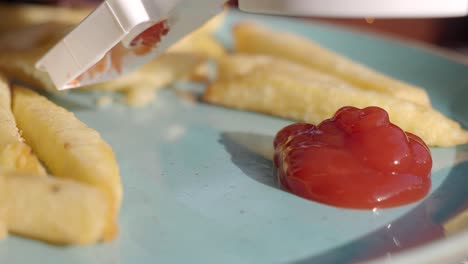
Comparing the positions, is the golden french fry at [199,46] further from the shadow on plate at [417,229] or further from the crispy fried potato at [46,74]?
the shadow on plate at [417,229]

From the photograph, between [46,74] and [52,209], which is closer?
[52,209]

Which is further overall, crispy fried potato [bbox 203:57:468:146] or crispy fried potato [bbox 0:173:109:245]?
crispy fried potato [bbox 203:57:468:146]

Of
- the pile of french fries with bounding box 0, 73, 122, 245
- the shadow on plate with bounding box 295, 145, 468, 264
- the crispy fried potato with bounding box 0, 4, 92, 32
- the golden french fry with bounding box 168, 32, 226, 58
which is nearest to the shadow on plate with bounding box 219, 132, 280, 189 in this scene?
the shadow on plate with bounding box 295, 145, 468, 264

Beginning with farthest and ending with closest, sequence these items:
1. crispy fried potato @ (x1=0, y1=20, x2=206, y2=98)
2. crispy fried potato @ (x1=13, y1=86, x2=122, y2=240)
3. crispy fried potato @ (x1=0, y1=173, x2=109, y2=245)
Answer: crispy fried potato @ (x1=0, y1=20, x2=206, y2=98) < crispy fried potato @ (x1=13, y1=86, x2=122, y2=240) < crispy fried potato @ (x1=0, y1=173, x2=109, y2=245)

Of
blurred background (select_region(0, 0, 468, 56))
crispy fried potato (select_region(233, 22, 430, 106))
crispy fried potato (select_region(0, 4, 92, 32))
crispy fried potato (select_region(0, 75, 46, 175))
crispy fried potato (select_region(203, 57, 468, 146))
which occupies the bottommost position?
blurred background (select_region(0, 0, 468, 56))

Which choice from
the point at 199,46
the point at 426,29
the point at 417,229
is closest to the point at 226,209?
the point at 417,229

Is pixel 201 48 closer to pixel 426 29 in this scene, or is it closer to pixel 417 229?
pixel 417 229

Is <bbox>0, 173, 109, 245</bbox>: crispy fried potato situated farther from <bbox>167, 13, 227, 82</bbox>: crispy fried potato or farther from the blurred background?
the blurred background
